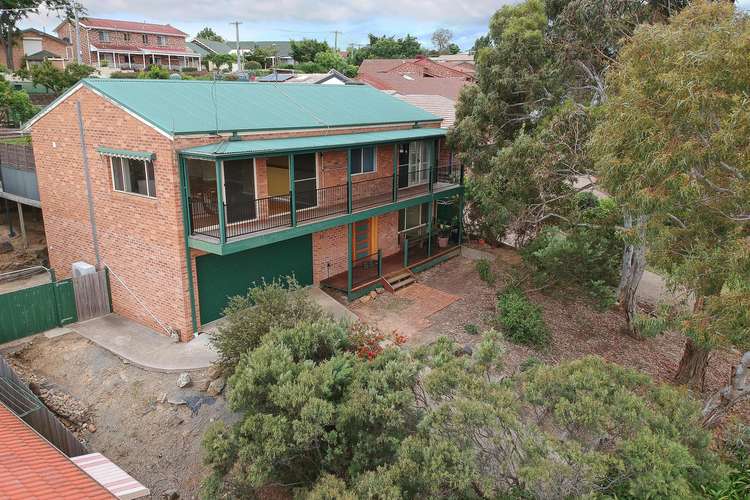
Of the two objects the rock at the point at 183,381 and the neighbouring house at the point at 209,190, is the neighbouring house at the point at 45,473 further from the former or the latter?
the neighbouring house at the point at 209,190

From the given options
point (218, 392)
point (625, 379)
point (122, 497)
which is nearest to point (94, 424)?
point (218, 392)

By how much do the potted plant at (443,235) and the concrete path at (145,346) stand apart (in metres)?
11.6

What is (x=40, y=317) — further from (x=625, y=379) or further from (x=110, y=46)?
(x=110, y=46)

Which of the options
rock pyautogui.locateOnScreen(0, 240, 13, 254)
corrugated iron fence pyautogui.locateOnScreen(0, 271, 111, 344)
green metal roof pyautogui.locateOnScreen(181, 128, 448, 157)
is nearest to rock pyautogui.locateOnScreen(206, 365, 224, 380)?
green metal roof pyautogui.locateOnScreen(181, 128, 448, 157)

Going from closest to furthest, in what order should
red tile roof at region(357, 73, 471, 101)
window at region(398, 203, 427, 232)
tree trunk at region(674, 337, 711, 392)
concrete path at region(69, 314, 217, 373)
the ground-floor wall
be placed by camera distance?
concrete path at region(69, 314, 217, 373)
tree trunk at region(674, 337, 711, 392)
the ground-floor wall
window at region(398, 203, 427, 232)
red tile roof at region(357, 73, 471, 101)

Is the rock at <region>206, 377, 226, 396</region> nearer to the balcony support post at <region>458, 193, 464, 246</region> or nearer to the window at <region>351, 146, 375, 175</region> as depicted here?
the window at <region>351, 146, 375, 175</region>

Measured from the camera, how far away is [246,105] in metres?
16.3

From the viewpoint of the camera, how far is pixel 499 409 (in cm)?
649

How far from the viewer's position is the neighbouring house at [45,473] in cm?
664

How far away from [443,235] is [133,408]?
1458cm

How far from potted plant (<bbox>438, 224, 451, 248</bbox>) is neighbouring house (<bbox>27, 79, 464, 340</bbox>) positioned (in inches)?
120

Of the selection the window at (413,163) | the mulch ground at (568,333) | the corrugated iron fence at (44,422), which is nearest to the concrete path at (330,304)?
the mulch ground at (568,333)

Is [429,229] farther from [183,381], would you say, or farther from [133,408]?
[133,408]

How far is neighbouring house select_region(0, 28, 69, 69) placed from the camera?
182ft
